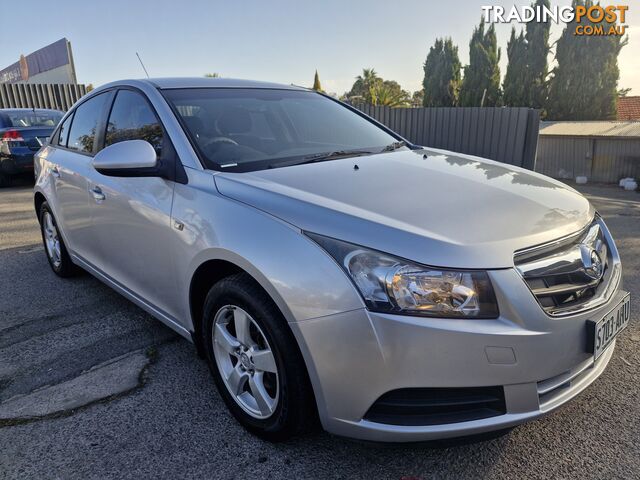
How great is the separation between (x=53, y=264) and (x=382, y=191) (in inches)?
139

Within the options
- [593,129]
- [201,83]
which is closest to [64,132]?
[201,83]

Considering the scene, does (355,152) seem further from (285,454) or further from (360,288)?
(285,454)

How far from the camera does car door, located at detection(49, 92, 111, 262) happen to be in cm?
337

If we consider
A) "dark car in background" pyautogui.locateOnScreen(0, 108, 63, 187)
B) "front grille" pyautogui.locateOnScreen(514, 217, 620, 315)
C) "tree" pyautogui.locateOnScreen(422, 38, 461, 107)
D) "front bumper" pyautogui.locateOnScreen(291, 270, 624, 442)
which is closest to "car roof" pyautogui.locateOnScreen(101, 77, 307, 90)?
"front bumper" pyautogui.locateOnScreen(291, 270, 624, 442)

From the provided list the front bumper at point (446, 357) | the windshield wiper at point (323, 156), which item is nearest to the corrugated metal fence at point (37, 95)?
the windshield wiper at point (323, 156)

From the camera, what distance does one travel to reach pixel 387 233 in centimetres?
173

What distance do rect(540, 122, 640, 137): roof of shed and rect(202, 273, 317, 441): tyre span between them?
25.1m

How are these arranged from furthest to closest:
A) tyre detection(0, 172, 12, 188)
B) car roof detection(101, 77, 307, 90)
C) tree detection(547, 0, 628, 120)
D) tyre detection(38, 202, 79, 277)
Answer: tree detection(547, 0, 628, 120) → tyre detection(0, 172, 12, 188) → tyre detection(38, 202, 79, 277) → car roof detection(101, 77, 307, 90)

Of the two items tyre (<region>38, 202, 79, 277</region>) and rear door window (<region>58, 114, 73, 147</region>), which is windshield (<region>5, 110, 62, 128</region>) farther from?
rear door window (<region>58, 114, 73, 147</region>)

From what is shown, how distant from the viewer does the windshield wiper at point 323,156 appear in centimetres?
253

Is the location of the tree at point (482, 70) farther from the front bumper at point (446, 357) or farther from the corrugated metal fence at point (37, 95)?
the front bumper at point (446, 357)

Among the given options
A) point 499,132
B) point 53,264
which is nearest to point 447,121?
point 499,132

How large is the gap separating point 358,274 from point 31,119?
35.7ft

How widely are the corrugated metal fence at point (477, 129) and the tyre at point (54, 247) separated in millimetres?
9389
